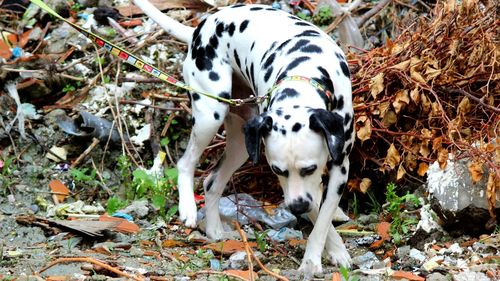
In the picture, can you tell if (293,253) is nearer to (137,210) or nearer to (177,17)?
(137,210)

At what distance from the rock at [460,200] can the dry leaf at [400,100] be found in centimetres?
69

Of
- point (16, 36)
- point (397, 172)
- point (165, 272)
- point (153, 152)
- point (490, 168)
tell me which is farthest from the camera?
point (16, 36)

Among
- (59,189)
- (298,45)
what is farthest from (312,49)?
(59,189)

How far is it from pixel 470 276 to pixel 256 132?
1.42 metres

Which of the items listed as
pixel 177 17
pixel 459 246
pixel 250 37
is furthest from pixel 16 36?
pixel 459 246

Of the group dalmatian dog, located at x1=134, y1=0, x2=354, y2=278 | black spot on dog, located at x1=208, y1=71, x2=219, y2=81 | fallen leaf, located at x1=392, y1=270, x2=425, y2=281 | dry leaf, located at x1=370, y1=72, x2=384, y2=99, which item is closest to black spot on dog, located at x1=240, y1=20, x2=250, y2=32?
dalmatian dog, located at x1=134, y1=0, x2=354, y2=278

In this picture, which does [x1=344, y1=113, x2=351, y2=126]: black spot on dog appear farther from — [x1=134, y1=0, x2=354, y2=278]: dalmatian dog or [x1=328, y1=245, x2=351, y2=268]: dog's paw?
[x1=328, y1=245, x2=351, y2=268]: dog's paw

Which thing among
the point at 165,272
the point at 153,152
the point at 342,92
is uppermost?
the point at 342,92

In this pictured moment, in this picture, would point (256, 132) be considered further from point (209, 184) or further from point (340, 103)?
point (209, 184)

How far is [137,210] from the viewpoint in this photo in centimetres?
671

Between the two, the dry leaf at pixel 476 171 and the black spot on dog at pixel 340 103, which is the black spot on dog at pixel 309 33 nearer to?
the black spot on dog at pixel 340 103

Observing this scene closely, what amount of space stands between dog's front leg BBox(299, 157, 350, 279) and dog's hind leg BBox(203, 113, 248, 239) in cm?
109

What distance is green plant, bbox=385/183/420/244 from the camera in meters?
5.95

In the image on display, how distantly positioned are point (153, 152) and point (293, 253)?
2.37 m
